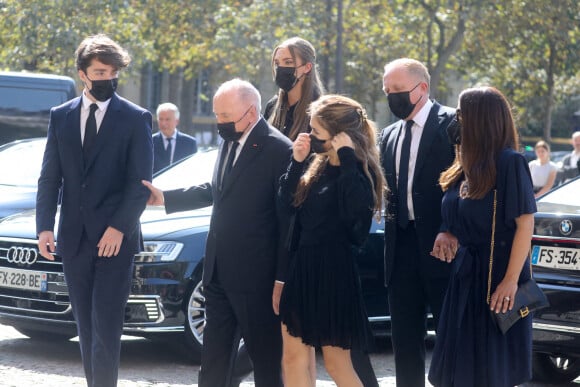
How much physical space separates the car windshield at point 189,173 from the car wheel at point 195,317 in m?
1.18

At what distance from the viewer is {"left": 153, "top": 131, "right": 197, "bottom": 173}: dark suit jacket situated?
12.0m

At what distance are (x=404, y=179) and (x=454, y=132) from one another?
0.67 metres

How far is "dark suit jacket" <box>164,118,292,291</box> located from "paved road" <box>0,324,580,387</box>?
203cm

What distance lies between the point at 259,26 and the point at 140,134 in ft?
74.5

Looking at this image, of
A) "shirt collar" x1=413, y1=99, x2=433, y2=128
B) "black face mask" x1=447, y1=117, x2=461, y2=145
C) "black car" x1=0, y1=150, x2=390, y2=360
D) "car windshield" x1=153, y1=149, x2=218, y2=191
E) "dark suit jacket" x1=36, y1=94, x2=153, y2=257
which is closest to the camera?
"black face mask" x1=447, y1=117, x2=461, y2=145

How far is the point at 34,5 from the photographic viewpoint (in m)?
26.3

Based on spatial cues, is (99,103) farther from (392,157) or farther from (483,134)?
(483,134)

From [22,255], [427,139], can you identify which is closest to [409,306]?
[427,139]

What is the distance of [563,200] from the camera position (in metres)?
7.59

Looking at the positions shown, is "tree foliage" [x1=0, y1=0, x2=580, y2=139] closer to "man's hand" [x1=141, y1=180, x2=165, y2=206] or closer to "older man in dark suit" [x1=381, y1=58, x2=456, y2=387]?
"older man in dark suit" [x1=381, y1=58, x2=456, y2=387]

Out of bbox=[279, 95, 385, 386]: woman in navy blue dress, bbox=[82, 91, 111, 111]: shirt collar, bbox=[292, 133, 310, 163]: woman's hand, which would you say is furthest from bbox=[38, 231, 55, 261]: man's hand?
bbox=[292, 133, 310, 163]: woman's hand

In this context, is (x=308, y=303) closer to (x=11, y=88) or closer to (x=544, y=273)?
(x=544, y=273)

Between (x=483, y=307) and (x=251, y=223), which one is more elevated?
(x=251, y=223)

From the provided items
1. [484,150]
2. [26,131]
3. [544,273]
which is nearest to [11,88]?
[26,131]
